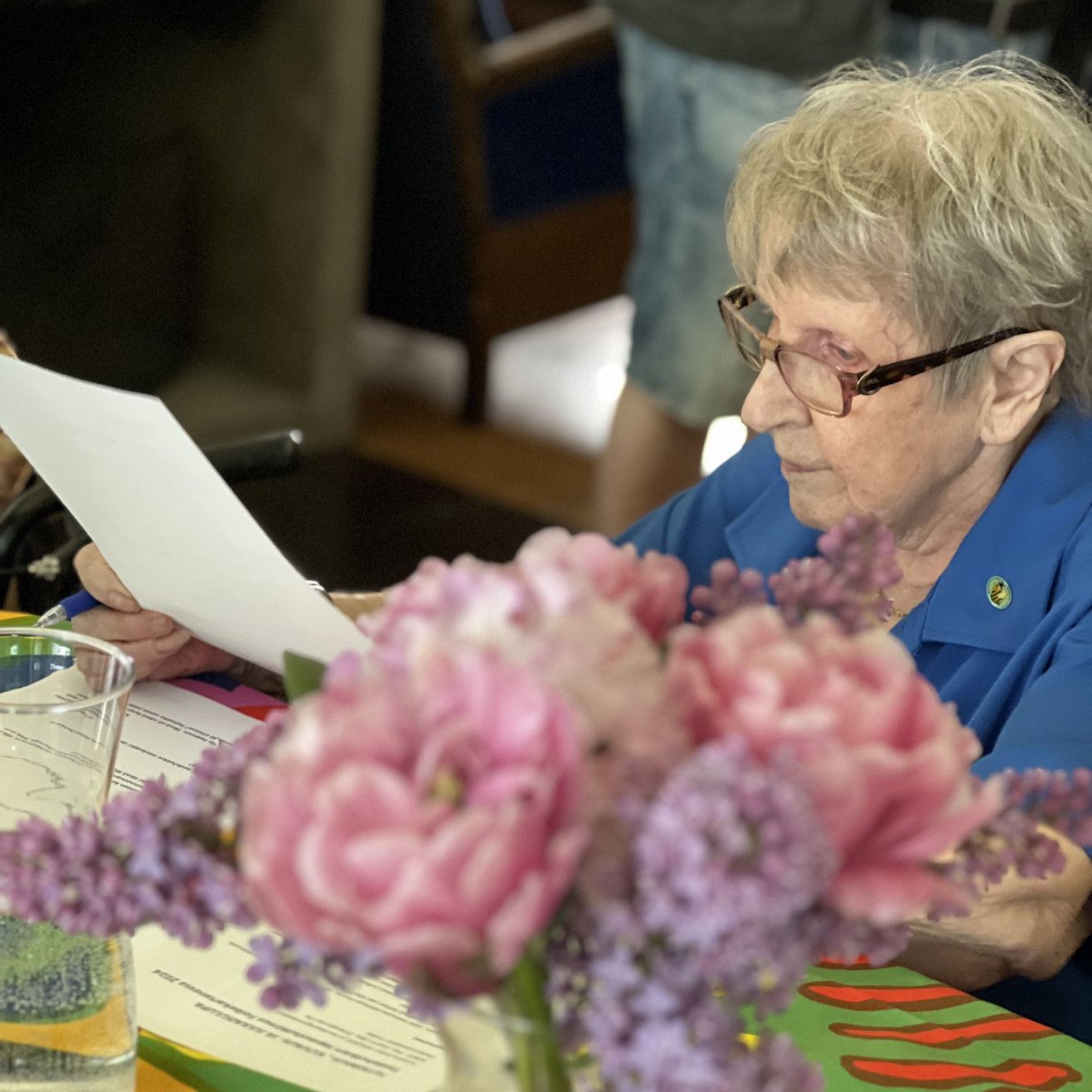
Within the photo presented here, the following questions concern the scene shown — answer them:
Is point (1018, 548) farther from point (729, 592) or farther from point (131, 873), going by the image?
point (131, 873)

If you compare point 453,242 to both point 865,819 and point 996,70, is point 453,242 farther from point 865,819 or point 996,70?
point 865,819

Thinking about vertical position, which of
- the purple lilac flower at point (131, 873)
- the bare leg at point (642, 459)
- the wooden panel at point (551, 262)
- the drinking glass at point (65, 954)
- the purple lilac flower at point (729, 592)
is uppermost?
the purple lilac flower at point (729, 592)

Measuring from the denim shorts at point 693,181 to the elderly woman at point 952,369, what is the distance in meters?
1.16

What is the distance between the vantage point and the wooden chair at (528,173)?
161 inches

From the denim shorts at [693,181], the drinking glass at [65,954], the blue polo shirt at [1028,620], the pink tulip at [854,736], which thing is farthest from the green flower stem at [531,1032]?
the denim shorts at [693,181]

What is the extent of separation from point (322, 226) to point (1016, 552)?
2637 millimetres

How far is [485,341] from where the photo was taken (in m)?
4.40

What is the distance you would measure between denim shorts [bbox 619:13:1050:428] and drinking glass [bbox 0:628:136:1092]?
197 centimetres

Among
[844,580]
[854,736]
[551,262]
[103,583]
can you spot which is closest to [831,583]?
[844,580]

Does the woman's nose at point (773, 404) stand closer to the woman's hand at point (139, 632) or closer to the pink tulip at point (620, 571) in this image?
the woman's hand at point (139, 632)

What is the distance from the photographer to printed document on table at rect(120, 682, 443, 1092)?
94 cm

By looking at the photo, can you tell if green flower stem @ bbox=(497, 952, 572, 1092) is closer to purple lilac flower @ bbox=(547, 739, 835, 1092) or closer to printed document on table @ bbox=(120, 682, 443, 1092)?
purple lilac flower @ bbox=(547, 739, 835, 1092)

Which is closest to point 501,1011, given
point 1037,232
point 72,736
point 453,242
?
point 72,736

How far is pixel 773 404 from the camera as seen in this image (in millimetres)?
1465
